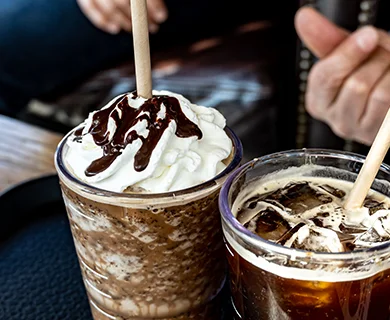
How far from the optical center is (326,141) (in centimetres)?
193

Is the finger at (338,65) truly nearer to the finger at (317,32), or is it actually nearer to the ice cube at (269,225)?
the finger at (317,32)

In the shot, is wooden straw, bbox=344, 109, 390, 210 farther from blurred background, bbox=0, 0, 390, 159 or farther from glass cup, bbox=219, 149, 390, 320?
blurred background, bbox=0, 0, 390, 159

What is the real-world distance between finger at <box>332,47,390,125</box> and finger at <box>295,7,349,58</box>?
0.09m

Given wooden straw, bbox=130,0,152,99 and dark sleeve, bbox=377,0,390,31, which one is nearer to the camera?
wooden straw, bbox=130,0,152,99

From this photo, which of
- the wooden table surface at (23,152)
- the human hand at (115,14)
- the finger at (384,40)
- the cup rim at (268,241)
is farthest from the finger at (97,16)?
the cup rim at (268,241)

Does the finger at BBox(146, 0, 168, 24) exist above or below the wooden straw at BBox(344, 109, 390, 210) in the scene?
below

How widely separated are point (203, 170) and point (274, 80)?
127cm

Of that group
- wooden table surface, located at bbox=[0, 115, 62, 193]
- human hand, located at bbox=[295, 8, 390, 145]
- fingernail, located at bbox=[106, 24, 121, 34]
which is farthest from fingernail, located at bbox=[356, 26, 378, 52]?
fingernail, located at bbox=[106, 24, 121, 34]

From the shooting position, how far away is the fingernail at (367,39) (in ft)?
4.42

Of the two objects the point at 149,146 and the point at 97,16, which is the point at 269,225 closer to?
the point at 149,146

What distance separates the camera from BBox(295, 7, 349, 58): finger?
139 centimetres

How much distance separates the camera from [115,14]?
2039mm

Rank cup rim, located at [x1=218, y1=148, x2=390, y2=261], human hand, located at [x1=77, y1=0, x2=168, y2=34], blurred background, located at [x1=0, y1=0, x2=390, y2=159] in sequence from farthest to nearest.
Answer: human hand, located at [x1=77, y1=0, x2=168, y2=34] → blurred background, located at [x1=0, y1=0, x2=390, y2=159] → cup rim, located at [x1=218, y1=148, x2=390, y2=261]

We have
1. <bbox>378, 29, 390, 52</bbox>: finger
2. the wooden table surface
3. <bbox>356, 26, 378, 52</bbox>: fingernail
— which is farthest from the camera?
<bbox>378, 29, 390, 52</bbox>: finger
